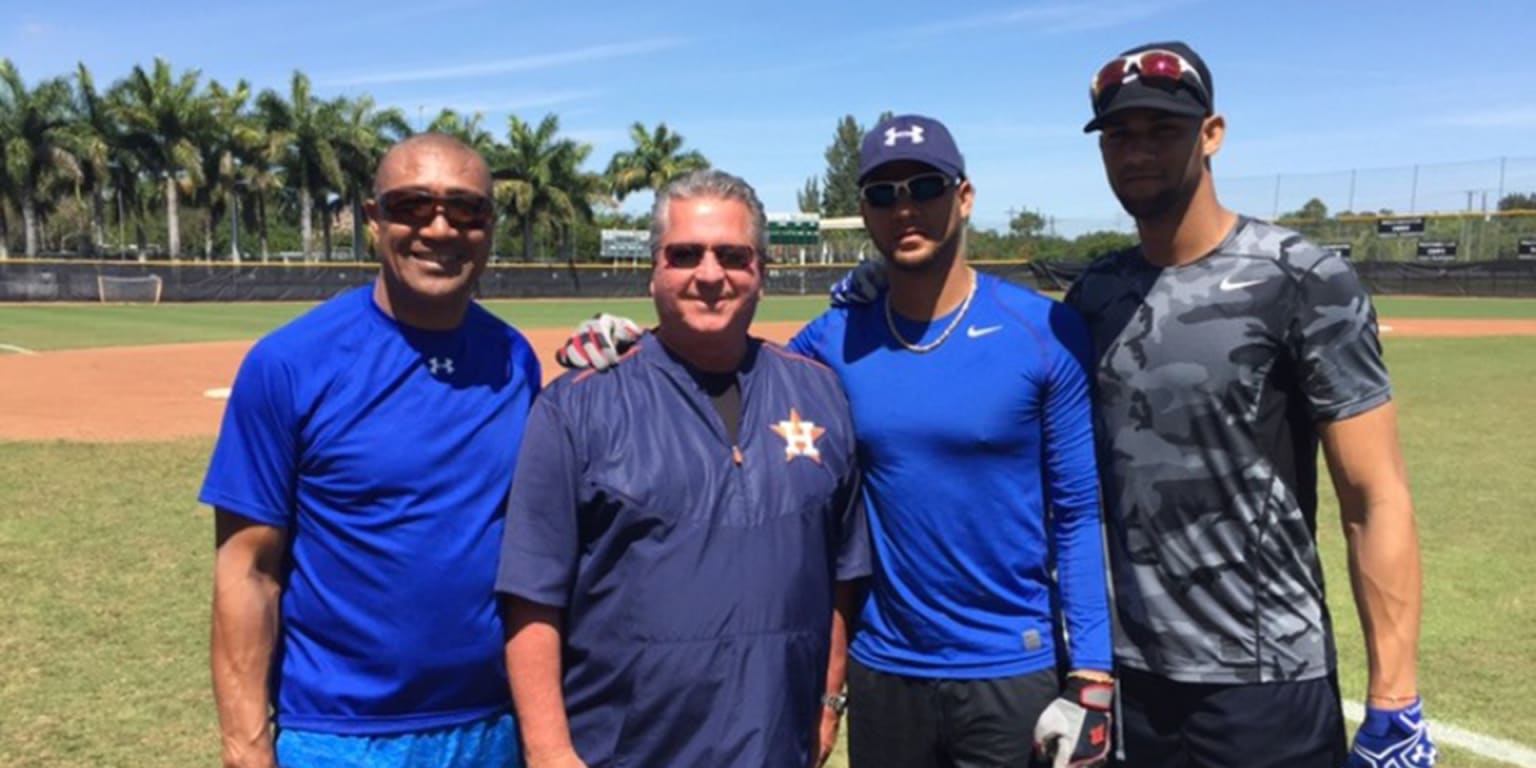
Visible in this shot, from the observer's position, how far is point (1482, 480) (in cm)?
988

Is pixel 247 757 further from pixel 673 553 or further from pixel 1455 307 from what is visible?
pixel 1455 307

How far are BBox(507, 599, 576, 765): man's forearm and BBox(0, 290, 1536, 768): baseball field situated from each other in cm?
279

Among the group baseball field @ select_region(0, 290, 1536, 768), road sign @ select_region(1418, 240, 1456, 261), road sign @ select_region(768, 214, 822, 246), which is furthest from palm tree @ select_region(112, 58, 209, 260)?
road sign @ select_region(1418, 240, 1456, 261)

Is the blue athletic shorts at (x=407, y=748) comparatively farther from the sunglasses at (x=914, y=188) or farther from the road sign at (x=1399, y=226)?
the road sign at (x=1399, y=226)

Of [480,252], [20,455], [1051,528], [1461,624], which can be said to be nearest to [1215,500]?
[1051,528]

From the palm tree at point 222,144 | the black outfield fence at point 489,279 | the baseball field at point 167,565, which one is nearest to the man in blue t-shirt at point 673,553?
the baseball field at point 167,565

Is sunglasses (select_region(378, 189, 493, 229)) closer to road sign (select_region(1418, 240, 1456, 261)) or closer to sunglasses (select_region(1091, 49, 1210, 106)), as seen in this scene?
sunglasses (select_region(1091, 49, 1210, 106))

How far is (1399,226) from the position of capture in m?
54.9

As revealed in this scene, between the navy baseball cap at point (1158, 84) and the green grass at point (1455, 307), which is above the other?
the navy baseball cap at point (1158, 84)

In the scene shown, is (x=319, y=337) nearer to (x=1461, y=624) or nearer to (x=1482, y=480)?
(x=1461, y=624)

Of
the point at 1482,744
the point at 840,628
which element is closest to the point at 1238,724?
the point at 840,628

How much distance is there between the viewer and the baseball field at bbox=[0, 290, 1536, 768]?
4.80 meters

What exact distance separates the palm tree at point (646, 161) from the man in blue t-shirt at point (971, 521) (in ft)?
225

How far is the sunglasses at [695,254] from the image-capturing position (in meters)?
2.55
